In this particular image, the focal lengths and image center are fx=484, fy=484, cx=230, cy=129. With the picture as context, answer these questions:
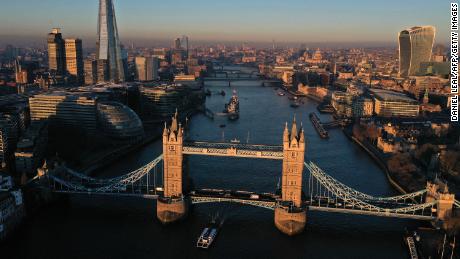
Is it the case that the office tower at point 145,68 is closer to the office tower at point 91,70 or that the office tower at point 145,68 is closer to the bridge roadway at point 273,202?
the office tower at point 91,70

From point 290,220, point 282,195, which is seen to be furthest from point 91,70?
point 290,220

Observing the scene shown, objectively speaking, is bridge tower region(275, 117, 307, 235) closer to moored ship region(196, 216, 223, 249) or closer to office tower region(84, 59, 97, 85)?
moored ship region(196, 216, 223, 249)

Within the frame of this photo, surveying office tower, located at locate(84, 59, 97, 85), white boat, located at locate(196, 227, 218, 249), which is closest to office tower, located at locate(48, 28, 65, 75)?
office tower, located at locate(84, 59, 97, 85)

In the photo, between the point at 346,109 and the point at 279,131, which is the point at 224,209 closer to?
the point at 279,131

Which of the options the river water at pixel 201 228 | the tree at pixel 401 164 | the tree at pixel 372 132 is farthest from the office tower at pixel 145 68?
the tree at pixel 401 164

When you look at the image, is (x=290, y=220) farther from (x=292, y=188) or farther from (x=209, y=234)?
(x=209, y=234)

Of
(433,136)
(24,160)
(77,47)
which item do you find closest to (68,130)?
(24,160)
